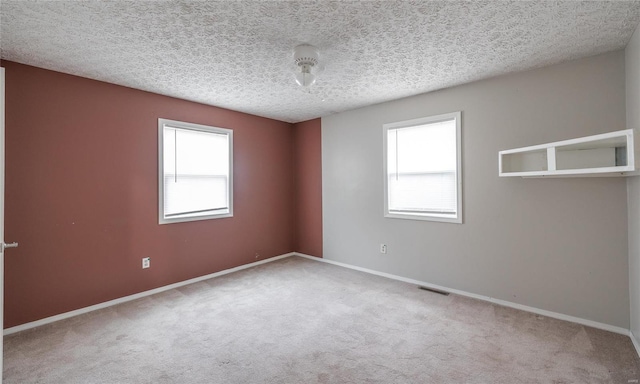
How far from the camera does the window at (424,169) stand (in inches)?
137

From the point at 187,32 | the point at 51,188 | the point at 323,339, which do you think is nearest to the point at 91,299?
the point at 51,188

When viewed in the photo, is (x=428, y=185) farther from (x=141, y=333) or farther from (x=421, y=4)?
(x=141, y=333)

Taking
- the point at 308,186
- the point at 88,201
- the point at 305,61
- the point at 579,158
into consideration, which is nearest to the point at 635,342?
the point at 579,158

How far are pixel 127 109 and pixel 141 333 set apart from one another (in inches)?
96.5

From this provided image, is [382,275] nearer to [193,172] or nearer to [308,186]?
[308,186]

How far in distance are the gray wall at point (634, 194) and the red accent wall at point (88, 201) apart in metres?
4.37

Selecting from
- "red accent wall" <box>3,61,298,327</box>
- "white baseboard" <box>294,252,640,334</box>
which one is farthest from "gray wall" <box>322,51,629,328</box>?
"red accent wall" <box>3,61,298,327</box>

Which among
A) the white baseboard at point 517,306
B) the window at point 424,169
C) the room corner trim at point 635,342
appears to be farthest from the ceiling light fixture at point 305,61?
the room corner trim at point 635,342

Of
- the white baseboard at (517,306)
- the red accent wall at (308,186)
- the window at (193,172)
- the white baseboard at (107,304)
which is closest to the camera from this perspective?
the white baseboard at (517,306)

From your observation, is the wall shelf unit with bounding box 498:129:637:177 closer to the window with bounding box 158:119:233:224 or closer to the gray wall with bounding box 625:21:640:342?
the gray wall with bounding box 625:21:640:342

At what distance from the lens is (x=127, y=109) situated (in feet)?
10.9

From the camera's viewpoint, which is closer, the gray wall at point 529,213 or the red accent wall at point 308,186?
the gray wall at point 529,213

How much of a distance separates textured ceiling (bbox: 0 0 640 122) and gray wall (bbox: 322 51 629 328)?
0.27 metres

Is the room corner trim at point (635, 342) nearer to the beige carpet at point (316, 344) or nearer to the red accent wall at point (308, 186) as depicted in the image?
the beige carpet at point (316, 344)
